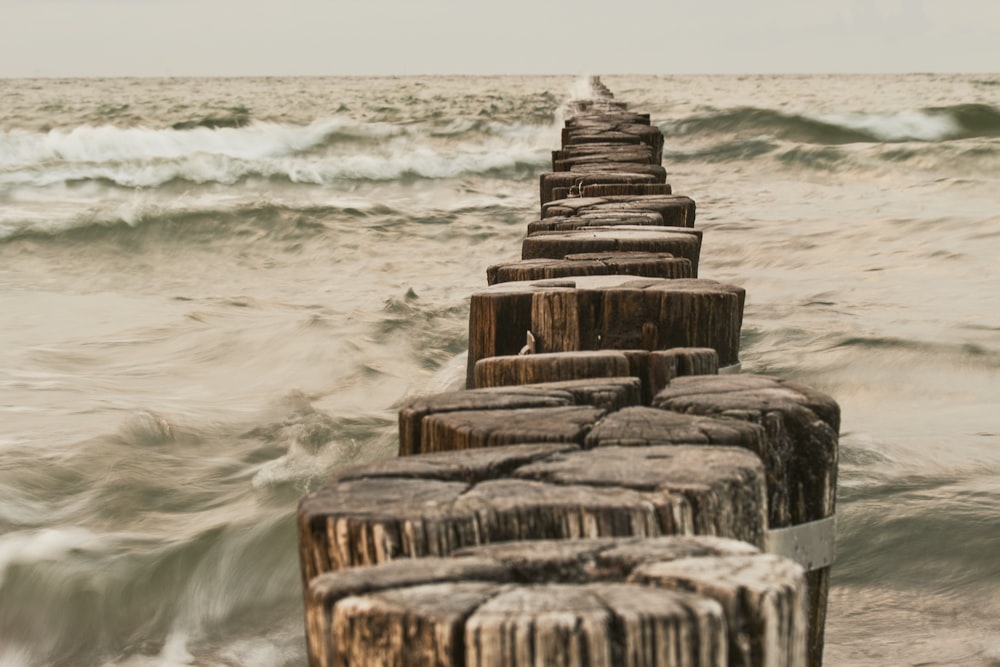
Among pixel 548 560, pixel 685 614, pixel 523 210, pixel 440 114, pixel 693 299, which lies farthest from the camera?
pixel 440 114

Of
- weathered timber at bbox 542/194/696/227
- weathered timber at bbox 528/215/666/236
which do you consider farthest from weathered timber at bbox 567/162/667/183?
weathered timber at bbox 528/215/666/236

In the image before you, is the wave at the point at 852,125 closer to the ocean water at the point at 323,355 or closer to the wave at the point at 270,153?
the ocean water at the point at 323,355

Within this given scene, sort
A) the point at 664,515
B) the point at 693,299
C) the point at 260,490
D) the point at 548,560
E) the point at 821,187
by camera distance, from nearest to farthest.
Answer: the point at 548,560
the point at 664,515
the point at 693,299
the point at 260,490
the point at 821,187

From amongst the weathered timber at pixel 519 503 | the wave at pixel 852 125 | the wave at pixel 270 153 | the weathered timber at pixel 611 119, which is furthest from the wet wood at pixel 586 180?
the wave at pixel 852 125

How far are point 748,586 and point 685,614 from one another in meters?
0.10

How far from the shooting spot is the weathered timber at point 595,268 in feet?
10.0

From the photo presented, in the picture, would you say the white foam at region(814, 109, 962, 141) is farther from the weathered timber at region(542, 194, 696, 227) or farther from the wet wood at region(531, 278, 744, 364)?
the wet wood at region(531, 278, 744, 364)

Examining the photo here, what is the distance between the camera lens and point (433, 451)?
1.86m

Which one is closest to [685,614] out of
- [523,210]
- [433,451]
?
[433,451]

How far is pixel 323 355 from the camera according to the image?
765 cm

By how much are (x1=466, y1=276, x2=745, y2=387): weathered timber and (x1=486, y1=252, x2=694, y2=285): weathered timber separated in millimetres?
364

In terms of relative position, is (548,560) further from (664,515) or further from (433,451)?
(433,451)

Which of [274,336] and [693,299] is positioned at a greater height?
[693,299]

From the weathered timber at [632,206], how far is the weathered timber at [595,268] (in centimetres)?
111
